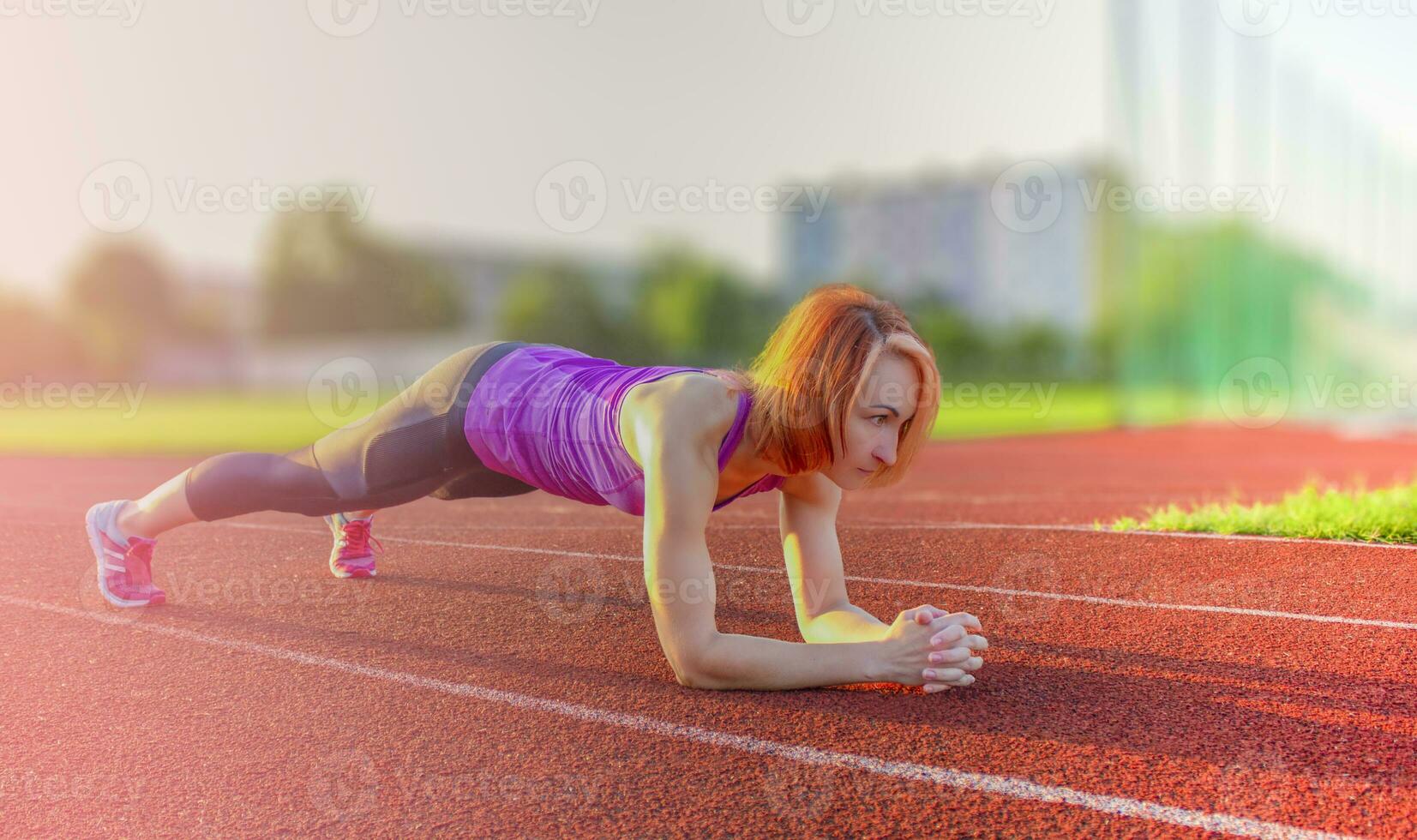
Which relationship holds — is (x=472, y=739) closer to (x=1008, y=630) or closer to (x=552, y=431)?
(x=552, y=431)

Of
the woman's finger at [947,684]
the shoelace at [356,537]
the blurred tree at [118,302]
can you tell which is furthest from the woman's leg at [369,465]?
the blurred tree at [118,302]

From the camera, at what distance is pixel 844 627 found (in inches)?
135

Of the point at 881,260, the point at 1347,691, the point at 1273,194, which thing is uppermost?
the point at 881,260

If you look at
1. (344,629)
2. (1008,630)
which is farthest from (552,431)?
(1008,630)

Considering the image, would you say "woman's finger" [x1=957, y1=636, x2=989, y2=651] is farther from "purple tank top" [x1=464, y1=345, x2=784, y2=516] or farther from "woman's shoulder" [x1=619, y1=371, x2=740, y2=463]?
"woman's shoulder" [x1=619, y1=371, x2=740, y2=463]

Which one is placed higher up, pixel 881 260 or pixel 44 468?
pixel 881 260

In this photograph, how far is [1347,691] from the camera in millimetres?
3316

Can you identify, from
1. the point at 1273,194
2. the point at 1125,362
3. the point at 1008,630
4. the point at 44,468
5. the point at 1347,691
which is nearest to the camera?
the point at 1347,691

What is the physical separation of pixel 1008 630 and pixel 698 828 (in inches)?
79.5

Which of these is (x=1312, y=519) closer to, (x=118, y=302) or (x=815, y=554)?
(x=815, y=554)

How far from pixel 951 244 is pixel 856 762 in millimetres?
112649

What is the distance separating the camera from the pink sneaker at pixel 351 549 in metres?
5.04

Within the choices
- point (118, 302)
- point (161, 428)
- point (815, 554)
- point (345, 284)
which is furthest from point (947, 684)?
point (118, 302)

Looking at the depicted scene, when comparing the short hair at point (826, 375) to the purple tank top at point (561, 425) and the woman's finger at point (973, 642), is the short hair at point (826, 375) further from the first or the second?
the woman's finger at point (973, 642)
